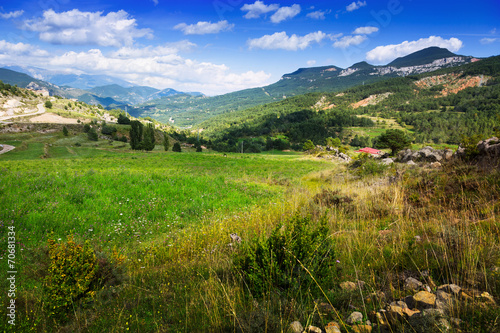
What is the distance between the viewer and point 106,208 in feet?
22.6

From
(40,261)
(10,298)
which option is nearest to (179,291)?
(40,261)

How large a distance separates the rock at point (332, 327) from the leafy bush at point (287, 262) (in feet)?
2.04

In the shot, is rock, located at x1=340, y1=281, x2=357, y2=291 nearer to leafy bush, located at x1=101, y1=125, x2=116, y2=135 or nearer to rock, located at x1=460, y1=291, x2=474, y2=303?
rock, located at x1=460, y1=291, x2=474, y2=303

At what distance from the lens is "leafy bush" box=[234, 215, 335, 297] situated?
281 centimetres

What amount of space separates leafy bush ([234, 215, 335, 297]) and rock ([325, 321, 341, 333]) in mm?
623

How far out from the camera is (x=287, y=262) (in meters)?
Result: 2.94

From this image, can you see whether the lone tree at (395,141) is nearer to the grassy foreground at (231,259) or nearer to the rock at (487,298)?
the grassy foreground at (231,259)

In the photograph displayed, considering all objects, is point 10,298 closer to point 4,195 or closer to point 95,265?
point 95,265

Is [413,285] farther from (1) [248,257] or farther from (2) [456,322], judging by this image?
(1) [248,257]

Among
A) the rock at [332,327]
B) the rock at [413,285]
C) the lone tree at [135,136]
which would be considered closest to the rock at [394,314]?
the rock at [332,327]

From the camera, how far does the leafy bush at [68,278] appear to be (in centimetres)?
264

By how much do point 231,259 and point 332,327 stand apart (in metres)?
2.09

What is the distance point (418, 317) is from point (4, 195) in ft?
33.6

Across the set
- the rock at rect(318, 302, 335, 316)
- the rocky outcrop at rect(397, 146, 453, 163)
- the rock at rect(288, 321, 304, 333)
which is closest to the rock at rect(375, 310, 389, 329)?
the rock at rect(318, 302, 335, 316)
